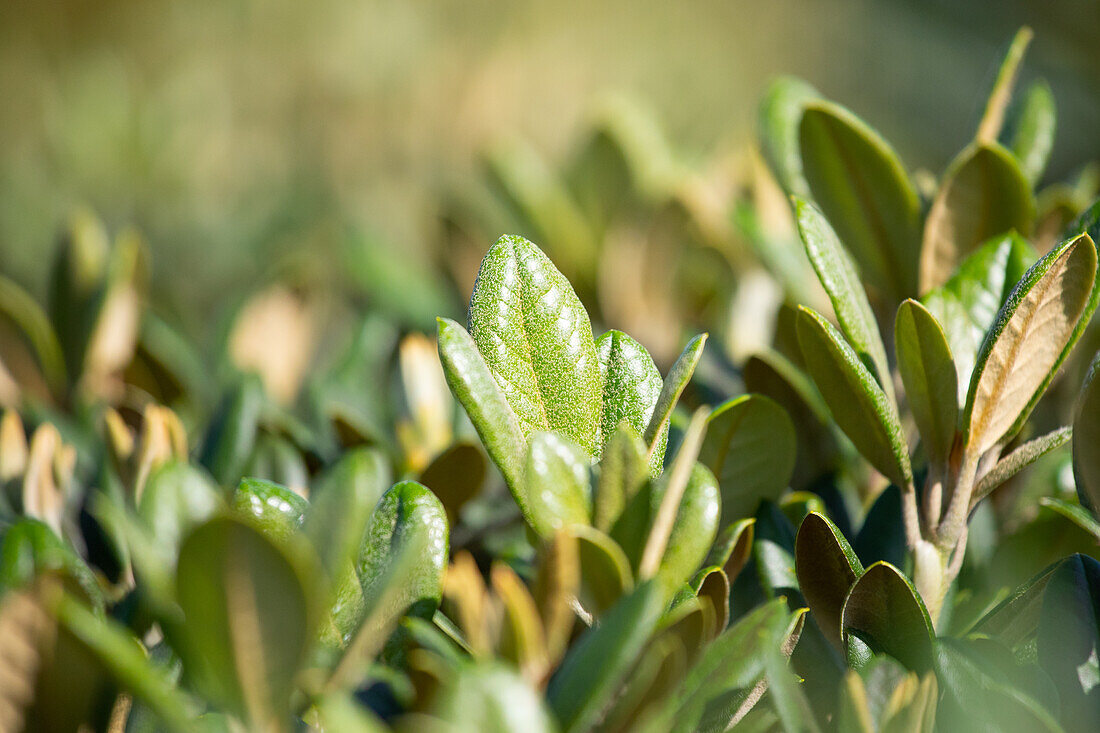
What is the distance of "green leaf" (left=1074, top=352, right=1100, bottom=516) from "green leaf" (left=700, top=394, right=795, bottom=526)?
0.21 m

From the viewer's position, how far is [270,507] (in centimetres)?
67

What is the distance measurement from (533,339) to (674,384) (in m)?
0.12

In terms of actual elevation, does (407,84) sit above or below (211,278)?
above

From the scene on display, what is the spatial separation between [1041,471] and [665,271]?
0.65 meters

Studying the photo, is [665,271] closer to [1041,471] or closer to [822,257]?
[1041,471]

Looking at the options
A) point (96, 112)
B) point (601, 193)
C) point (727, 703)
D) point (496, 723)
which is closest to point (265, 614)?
point (496, 723)

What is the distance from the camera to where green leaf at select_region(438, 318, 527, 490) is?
0.61 meters

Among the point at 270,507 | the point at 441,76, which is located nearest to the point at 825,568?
the point at 270,507

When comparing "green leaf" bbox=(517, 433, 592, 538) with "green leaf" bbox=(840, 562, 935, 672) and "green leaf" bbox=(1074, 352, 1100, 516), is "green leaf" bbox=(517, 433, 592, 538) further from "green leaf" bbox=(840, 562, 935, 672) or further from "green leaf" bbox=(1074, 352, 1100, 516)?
"green leaf" bbox=(1074, 352, 1100, 516)

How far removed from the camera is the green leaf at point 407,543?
63cm

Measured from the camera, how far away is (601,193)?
1598mm

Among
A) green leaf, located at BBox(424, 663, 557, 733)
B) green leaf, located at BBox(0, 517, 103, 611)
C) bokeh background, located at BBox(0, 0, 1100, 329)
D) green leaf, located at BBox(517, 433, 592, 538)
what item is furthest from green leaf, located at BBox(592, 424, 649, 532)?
bokeh background, located at BBox(0, 0, 1100, 329)

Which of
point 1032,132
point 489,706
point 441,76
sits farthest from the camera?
point 441,76

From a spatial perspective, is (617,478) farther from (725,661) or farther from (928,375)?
(928,375)
